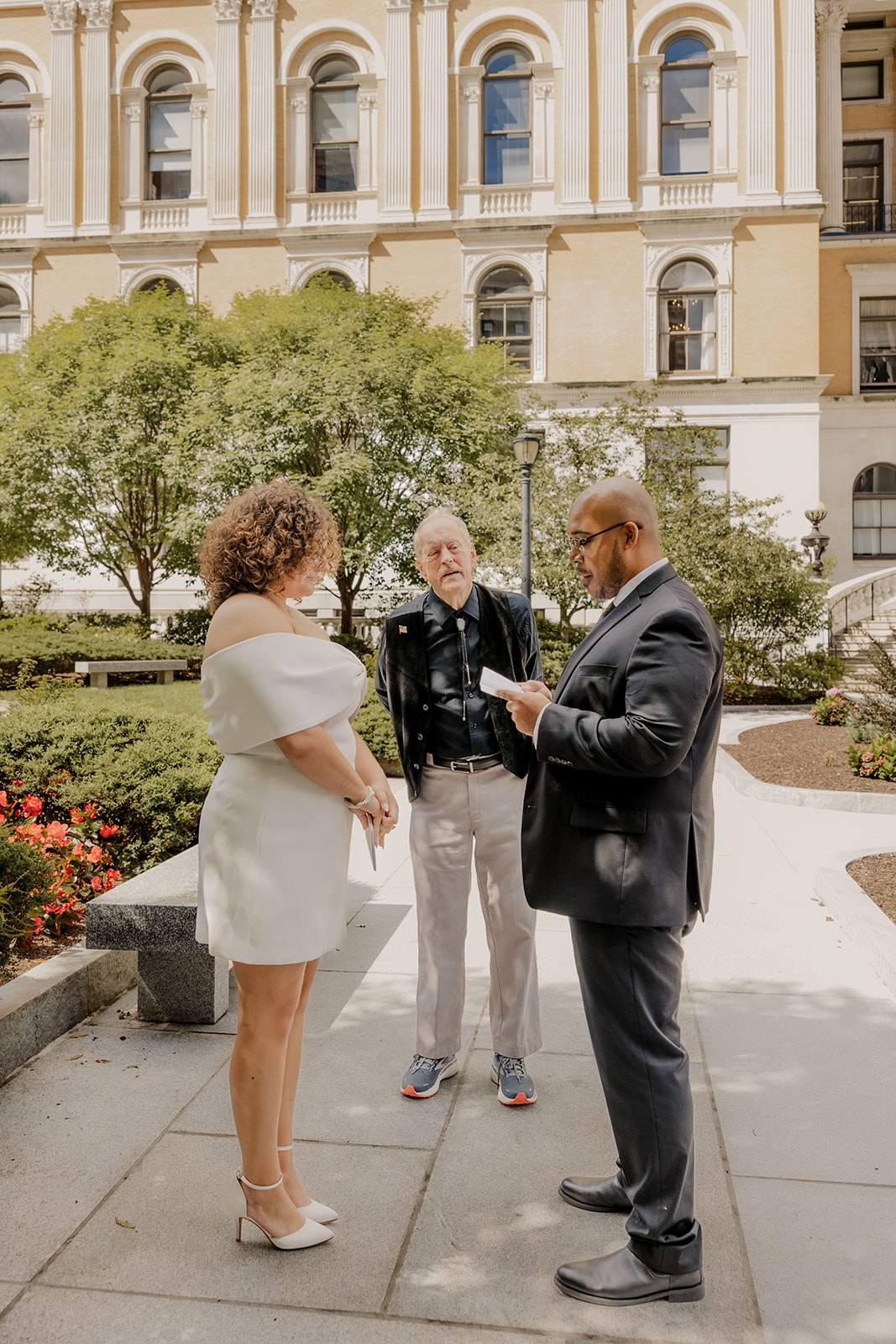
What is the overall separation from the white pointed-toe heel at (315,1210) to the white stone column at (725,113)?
32.7 metres

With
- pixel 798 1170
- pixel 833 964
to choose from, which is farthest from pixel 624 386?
pixel 798 1170

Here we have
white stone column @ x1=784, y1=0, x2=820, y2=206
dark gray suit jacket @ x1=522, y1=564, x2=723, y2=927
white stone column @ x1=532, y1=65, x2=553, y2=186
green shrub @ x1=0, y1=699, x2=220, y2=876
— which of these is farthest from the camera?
white stone column @ x1=532, y1=65, x2=553, y2=186

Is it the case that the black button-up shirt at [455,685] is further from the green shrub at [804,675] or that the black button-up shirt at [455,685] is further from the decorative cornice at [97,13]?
the decorative cornice at [97,13]

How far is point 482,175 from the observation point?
31016 millimetres

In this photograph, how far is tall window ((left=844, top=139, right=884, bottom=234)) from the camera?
36.8 m

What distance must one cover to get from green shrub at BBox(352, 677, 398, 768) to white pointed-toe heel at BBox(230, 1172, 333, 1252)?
8203 millimetres

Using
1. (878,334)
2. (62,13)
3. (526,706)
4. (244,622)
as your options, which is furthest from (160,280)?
(526,706)

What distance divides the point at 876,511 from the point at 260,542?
34.6 metres

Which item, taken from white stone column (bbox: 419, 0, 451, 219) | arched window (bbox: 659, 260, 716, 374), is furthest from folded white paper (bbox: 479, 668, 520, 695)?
white stone column (bbox: 419, 0, 451, 219)

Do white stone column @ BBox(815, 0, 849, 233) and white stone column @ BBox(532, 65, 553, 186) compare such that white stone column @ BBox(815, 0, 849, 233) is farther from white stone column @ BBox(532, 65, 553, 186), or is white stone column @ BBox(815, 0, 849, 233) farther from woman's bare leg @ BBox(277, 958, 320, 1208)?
woman's bare leg @ BBox(277, 958, 320, 1208)

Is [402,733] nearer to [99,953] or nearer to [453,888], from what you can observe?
[453,888]

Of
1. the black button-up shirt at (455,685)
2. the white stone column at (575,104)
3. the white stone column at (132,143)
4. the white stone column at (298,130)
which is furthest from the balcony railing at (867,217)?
the black button-up shirt at (455,685)

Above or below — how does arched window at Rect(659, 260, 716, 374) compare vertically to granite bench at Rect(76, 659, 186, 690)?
above

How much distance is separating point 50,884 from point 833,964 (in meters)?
4.00
